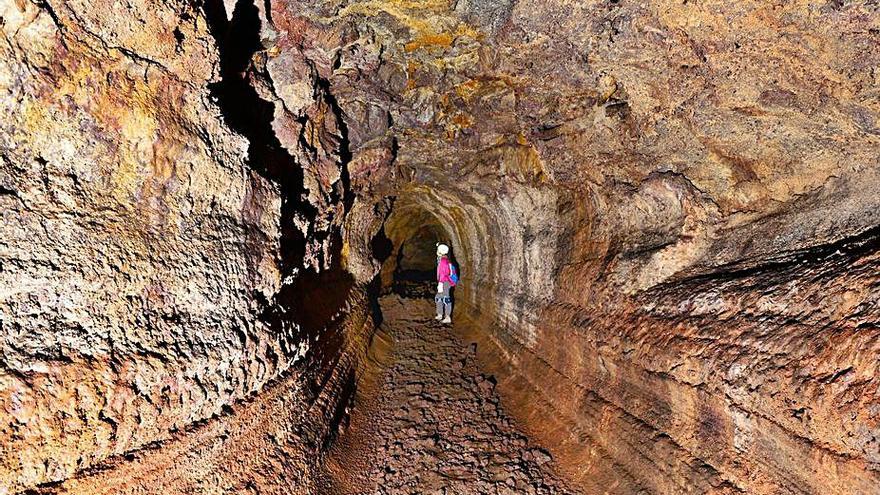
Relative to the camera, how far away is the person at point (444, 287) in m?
10.4

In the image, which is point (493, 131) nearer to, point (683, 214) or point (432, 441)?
point (683, 214)

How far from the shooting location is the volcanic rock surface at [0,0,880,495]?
2.37 metres

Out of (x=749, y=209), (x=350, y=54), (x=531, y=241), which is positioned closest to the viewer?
(x=749, y=209)

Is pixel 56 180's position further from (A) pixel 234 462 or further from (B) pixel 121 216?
(A) pixel 234 462

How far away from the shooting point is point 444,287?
34.7ft

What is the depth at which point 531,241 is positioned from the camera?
299 inches

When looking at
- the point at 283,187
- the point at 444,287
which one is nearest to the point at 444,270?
the point at 444,287

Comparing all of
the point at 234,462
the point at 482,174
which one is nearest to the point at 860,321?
the point at 234,462

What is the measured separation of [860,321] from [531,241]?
519 cm

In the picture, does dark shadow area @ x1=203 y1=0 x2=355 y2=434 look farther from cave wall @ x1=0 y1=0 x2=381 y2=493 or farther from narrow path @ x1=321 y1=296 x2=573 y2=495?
narrow path @ x1=321 y1=296 x2=573 y2=495

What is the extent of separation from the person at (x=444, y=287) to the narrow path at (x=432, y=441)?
268 centimetres

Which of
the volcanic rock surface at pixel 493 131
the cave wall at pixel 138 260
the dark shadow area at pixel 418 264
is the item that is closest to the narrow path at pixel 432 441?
the volcanic rock surface at pixel 493 131

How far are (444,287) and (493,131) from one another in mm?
4880

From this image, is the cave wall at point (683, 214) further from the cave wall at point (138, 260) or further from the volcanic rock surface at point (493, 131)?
the cave wall at point (138, 260)
